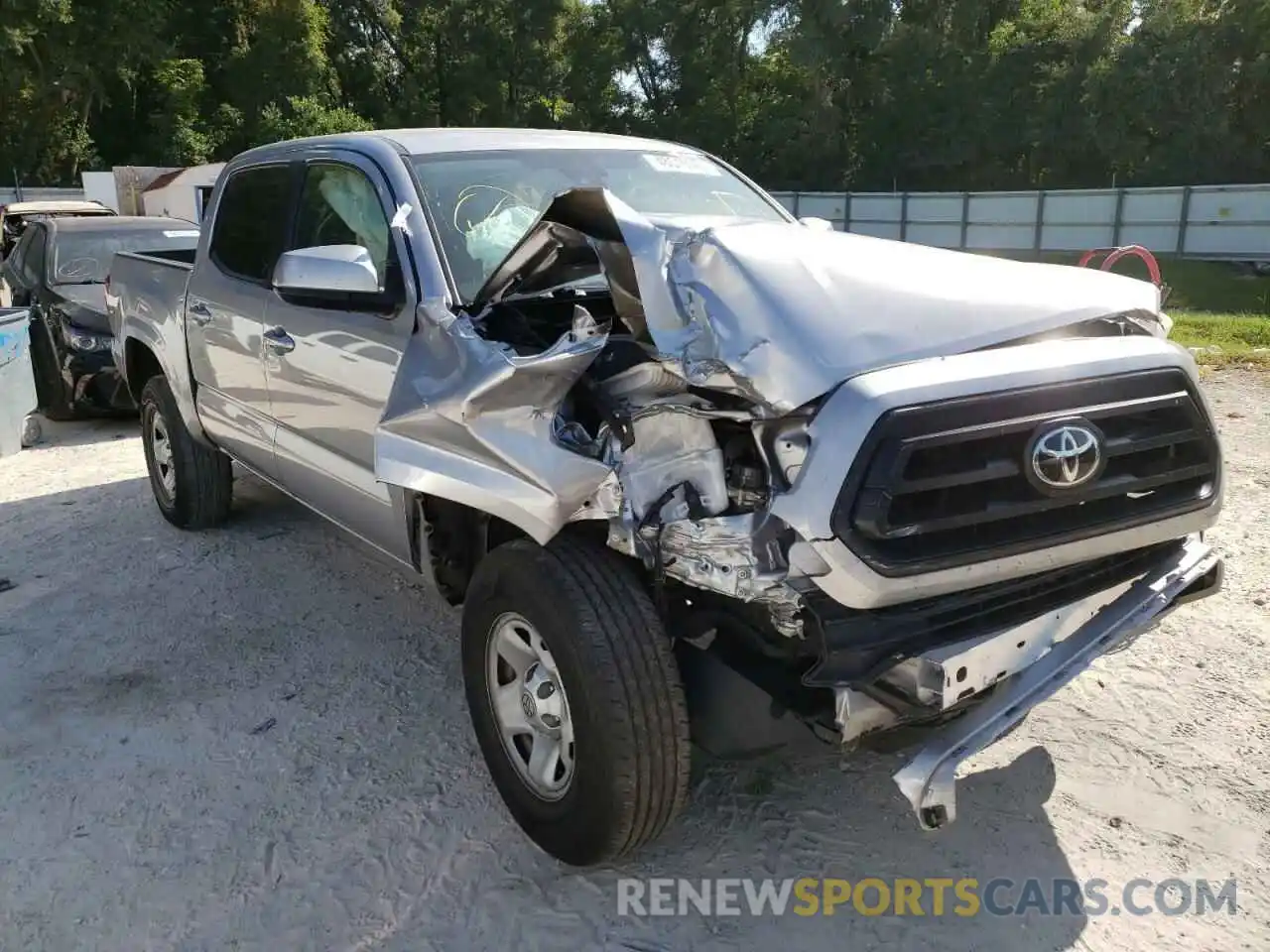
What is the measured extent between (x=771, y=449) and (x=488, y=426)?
82 centimetres

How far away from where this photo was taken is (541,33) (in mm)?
43250

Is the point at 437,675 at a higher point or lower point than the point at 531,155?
lower

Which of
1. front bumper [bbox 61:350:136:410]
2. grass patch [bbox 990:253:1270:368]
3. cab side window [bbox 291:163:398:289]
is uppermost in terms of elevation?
cab side window [bbox 291:163:398:289]

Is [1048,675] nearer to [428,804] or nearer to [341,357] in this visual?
[428,804]

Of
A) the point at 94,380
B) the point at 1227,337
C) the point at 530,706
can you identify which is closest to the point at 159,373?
the point at 94,380

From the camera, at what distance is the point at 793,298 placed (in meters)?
2.54

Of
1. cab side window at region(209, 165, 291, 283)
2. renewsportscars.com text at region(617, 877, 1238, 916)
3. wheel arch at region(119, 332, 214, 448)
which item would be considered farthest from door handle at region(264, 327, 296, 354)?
renewsportscars.com text at region(617, 877, 1238, 916)

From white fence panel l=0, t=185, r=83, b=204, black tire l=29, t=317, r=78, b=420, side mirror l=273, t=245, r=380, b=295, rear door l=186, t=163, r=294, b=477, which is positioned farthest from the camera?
white fence panel l=0, t=185, r=83, b=204

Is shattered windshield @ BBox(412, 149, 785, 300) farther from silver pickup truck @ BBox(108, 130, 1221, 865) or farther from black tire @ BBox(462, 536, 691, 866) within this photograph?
black tire @ BBox(462, 536, 691, 866)

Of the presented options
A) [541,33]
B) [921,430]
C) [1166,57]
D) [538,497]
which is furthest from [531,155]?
[541,33]

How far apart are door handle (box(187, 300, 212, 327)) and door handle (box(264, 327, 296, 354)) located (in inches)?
30.5

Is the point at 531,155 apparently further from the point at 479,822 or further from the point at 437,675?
the point at 479,822

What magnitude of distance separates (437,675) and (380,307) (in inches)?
57.8

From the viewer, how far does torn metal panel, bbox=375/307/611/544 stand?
8.68 feet
